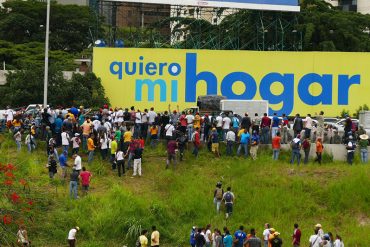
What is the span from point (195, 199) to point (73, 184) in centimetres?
435

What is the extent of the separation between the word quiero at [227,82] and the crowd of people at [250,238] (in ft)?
65.2

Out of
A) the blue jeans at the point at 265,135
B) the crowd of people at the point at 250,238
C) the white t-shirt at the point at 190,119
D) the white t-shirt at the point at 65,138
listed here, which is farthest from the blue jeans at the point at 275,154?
the white t-shirt at the point at 65,138

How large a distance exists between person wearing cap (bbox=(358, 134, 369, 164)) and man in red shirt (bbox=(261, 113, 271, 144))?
3.80 metres

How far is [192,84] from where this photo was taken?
143 feet

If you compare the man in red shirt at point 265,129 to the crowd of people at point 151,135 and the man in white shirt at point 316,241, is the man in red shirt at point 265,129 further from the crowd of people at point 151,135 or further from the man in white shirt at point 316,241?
the man in white shirt at point 316,241

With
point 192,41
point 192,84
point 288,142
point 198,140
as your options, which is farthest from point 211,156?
point 192,41

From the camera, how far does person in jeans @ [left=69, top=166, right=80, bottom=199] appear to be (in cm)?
2684

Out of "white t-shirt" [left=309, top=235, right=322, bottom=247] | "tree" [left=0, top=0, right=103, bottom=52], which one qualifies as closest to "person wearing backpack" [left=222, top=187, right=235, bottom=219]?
"white t-shirt" [left=309, top=235, right=322, bottom=247]

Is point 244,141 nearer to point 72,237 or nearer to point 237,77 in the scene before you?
point 72,237

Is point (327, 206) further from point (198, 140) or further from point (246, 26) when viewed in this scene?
point (246, 26)

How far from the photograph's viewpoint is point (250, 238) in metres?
22.7

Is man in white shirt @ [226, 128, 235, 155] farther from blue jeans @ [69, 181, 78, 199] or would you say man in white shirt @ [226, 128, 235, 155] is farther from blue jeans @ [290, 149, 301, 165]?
blue jeans @ [69, 181, 78, 199]

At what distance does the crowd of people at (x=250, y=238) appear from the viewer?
22656 millimetres

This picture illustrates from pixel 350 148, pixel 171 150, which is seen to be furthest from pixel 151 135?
pixel 350 148
